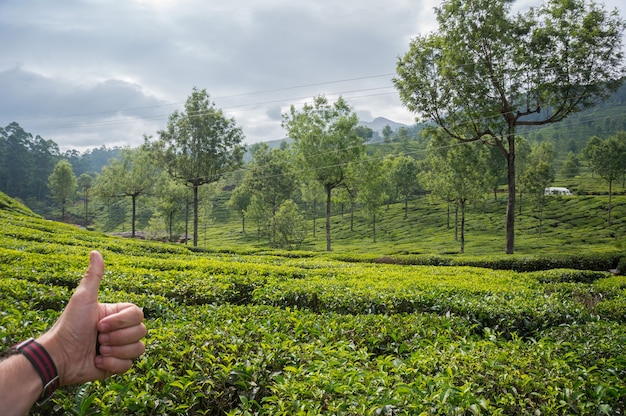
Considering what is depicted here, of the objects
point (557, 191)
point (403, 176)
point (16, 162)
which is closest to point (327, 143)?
point (403, 176)

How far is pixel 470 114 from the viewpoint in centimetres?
2409

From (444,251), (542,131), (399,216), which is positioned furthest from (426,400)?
(542,131)

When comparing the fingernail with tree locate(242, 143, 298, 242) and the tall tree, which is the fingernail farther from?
the tall tree

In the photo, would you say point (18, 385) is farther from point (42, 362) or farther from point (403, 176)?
point (403, 176)

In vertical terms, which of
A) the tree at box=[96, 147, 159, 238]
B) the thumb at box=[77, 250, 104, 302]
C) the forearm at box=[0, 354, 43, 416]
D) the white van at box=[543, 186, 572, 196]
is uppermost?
the tree at box=[96, 147, 159, 238]

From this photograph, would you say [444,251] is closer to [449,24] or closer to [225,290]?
[449,24]

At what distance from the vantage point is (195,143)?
1328 inches

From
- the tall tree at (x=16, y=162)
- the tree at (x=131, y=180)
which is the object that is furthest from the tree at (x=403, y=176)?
the tall tree at (x=16, y=162)

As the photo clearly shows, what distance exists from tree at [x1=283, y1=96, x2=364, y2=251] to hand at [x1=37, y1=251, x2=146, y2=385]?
102ft

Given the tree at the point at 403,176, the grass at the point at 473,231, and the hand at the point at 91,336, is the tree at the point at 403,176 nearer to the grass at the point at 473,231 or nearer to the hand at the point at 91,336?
the grass at the point at 473,231

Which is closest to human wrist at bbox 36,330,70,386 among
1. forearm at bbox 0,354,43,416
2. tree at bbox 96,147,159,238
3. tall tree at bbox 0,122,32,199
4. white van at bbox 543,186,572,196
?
forearm at bbox 0,354,43,416

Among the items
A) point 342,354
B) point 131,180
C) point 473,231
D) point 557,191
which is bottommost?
point 473,231

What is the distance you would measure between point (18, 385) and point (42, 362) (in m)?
0.15

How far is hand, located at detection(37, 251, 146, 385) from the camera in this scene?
2.24 meters
